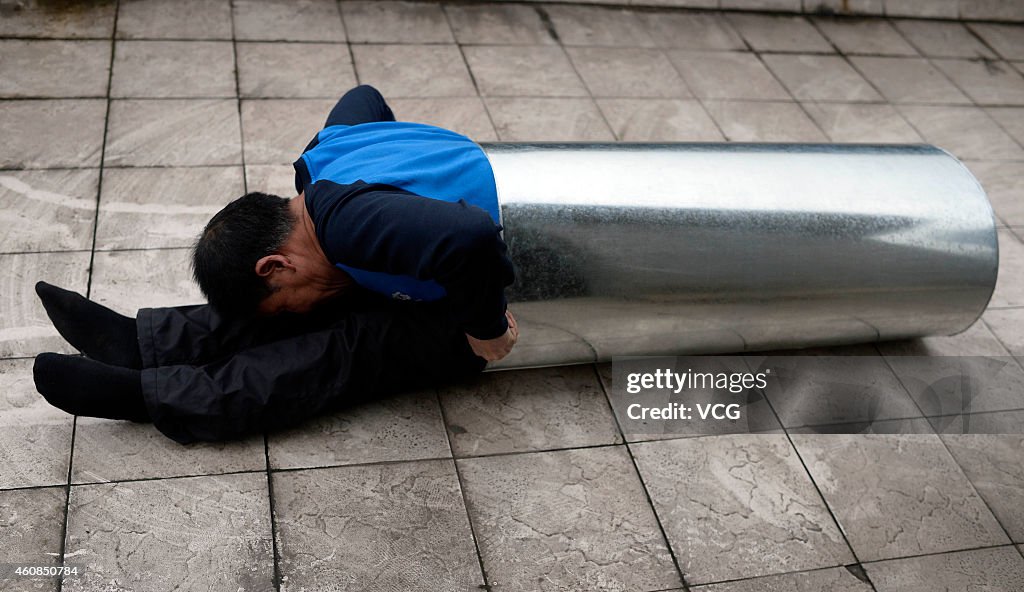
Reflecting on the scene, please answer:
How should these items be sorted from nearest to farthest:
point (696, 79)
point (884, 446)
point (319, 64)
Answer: point (884, 446) → point (319, 64) → point (696, 79)

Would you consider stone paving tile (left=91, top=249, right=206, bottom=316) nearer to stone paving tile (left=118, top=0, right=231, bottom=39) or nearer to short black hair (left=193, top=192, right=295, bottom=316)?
short black hair (left=193, top=192, right=295, bottom=316)

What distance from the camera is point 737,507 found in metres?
2.81

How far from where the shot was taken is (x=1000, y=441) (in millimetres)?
3168

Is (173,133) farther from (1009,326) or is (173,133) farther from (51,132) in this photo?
(1009,326)

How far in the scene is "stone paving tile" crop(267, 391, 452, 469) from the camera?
278 cm

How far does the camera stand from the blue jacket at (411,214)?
2338 millimetres

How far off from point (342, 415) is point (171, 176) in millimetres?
1481

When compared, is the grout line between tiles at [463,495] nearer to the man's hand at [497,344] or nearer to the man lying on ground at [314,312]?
the man lying on ground at [314,312]

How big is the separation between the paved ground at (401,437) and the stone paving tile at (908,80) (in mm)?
277

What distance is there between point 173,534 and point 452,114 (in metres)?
2.49

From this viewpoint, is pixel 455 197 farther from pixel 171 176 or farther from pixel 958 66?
pixel 958 66

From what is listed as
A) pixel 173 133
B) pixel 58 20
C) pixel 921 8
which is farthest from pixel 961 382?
pixel 58 20

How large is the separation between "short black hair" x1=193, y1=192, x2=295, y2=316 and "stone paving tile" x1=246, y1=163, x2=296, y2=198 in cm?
111

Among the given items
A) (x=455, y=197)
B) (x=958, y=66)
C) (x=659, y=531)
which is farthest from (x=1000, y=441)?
(x=958, y=66)
